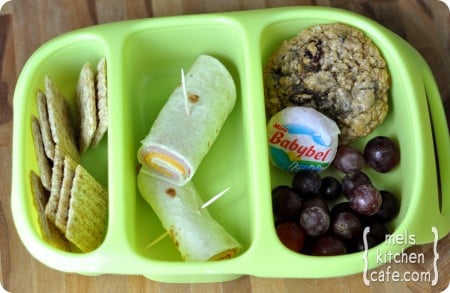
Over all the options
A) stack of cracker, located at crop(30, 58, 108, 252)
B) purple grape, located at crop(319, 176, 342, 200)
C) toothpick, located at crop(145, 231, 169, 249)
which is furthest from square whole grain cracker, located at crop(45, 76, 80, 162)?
purple grape, located at crop(319, 176, 342, 200)

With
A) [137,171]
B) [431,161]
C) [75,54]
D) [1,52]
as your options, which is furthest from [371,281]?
[1,52]

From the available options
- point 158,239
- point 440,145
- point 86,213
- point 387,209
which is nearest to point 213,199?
point 158,239

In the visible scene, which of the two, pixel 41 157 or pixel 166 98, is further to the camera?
pixel 166 98

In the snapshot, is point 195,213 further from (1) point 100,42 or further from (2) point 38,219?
(1) point 100,42

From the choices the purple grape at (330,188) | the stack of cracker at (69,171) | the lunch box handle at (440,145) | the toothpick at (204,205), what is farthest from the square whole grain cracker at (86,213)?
the lunch box handle at (440,145)

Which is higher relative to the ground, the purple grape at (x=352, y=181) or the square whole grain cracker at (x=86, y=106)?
the square whole grain cracker at (x=86, y=106)

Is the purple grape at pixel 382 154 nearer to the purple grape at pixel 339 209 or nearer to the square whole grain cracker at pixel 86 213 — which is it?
the purple grape at pixel 339 209

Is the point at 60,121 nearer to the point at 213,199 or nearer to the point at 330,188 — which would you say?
the point at 213,199
